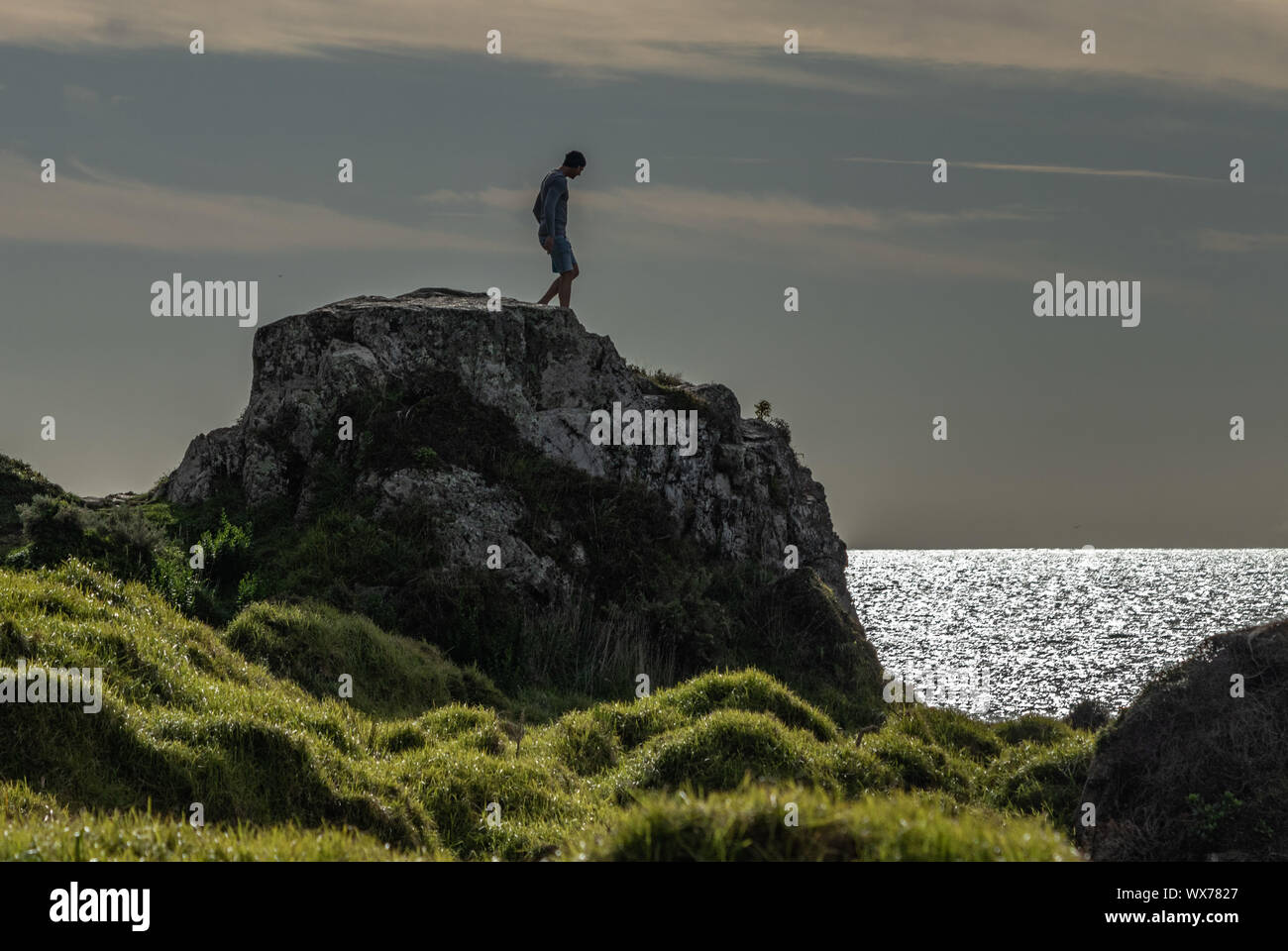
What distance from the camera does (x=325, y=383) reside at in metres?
27.4

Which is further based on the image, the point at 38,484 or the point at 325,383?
the point at 38,484

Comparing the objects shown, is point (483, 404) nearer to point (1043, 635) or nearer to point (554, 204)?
point (554, 204)

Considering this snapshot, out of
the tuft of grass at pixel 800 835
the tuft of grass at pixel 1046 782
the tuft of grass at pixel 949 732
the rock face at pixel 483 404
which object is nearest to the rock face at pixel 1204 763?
the tuft of grass at pixel 1046 782

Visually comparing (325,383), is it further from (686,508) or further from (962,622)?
(962,622)

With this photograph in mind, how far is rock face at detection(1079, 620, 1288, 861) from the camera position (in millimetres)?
11453

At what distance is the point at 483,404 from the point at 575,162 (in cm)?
660

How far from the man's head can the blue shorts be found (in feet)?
5.83

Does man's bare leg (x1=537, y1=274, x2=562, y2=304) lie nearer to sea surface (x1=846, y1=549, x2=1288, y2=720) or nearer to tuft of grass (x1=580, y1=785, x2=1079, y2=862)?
sea surface (x1=846, y1=549, x2=1288, y2=720)

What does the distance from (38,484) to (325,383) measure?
916cm

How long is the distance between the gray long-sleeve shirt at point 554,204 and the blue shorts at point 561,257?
11.5 inches

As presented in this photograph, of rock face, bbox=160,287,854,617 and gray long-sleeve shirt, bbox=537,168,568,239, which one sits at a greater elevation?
gray long-sleeve shirt, bbox=537,168,568,239

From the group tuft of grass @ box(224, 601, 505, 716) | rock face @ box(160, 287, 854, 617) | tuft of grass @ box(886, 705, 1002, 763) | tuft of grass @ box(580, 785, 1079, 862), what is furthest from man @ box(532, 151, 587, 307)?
tuft of grass @ box(580, 785, 1079, 862)
